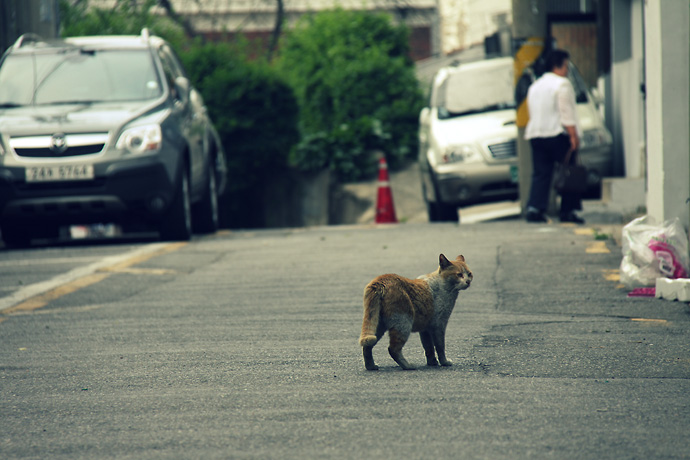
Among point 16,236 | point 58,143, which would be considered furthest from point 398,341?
point 16,236

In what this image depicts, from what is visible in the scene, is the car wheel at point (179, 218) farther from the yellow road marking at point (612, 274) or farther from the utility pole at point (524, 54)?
the yellow road marking at point (612, 274)

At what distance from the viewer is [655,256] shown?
7.36m

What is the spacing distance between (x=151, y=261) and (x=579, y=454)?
6.95m

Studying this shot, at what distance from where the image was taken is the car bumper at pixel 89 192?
11242mm

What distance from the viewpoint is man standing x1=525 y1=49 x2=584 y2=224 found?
40.1ft

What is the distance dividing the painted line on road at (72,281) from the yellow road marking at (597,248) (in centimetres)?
373

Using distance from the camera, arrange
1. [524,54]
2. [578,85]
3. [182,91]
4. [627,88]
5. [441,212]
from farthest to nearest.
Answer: [627,88], [441,212], [578,85], [524,54], [182,91]

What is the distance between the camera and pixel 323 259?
388 inches

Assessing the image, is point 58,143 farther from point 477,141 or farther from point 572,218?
point 572,218

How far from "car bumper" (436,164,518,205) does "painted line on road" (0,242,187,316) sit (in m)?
3.51

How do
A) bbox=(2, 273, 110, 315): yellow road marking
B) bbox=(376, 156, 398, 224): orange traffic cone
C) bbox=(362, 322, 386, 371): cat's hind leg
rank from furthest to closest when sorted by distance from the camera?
bbox=(376, 156, 398, 224): orange traffic cone < bbox=(2, 273, 110, 315): yellow road marking < bbox=(362, 322, 386, 371): cat's hind leg

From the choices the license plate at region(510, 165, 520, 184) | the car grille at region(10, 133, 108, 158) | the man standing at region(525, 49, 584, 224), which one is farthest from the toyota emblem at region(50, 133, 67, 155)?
the license plate at region(510, 165, 520, 184)

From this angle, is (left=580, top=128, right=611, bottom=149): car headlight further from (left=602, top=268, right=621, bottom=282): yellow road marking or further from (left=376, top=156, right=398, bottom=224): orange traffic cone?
(left=602, top=268, right=621, bottom=282): yellow road marking

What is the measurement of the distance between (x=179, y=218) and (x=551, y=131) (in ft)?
12.8
